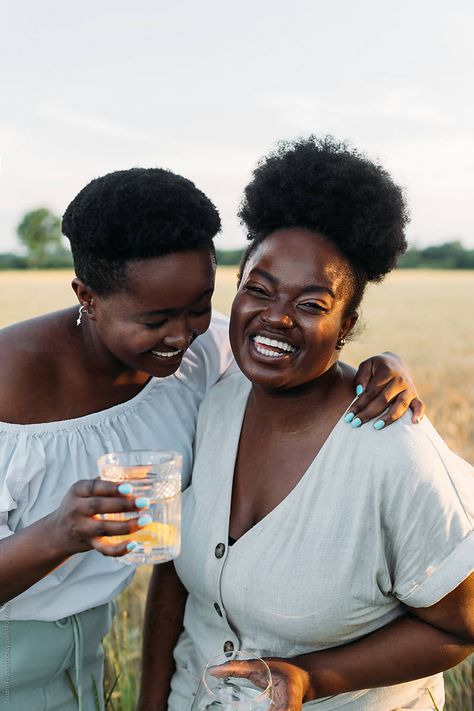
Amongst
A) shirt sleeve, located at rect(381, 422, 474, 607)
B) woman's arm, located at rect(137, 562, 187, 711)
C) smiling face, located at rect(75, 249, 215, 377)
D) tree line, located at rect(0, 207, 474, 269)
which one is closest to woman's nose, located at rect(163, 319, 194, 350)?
smiling face, located at rect(75, 249, 215, 377)

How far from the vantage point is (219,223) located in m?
2.88

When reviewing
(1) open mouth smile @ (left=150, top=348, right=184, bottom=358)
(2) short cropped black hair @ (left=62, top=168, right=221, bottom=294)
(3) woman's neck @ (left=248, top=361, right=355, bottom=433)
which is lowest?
(3) woman's neck @ (left=248, top=361, right=355, bottom=433)

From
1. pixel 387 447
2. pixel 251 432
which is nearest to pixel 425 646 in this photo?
pixel 387 447

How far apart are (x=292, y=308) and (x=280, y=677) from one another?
Answer: 43.1 inches

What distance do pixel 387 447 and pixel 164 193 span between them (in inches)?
41.6

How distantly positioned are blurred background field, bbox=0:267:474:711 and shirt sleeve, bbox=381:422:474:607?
0.64 meters

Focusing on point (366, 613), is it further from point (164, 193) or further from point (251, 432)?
point (164, 193)

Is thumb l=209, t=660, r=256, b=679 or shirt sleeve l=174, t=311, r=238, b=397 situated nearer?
thumb l=209, t=660, r=256, b=679

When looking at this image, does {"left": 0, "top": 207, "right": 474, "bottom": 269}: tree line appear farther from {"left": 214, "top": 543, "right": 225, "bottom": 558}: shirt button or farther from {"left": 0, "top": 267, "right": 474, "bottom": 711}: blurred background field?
{"left": 214, "top": 543, "right": 225, "bottom": 558}: shirt button

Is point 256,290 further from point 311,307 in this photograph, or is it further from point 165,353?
point 165,353

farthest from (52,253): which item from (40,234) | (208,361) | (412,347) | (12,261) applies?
(208,361)

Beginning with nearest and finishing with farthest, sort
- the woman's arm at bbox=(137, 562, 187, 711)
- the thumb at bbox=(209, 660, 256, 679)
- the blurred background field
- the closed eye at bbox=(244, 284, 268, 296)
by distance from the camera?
the thumb at bbox=(209, 660, 256, 679), the closed eye at bbox=(244, 284, 268, 296), the woman's arm at bbox=(137, 562, 187, 711), the blurred background field

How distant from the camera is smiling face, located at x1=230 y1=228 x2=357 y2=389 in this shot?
2.66 m

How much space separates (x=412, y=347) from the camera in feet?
58.4
